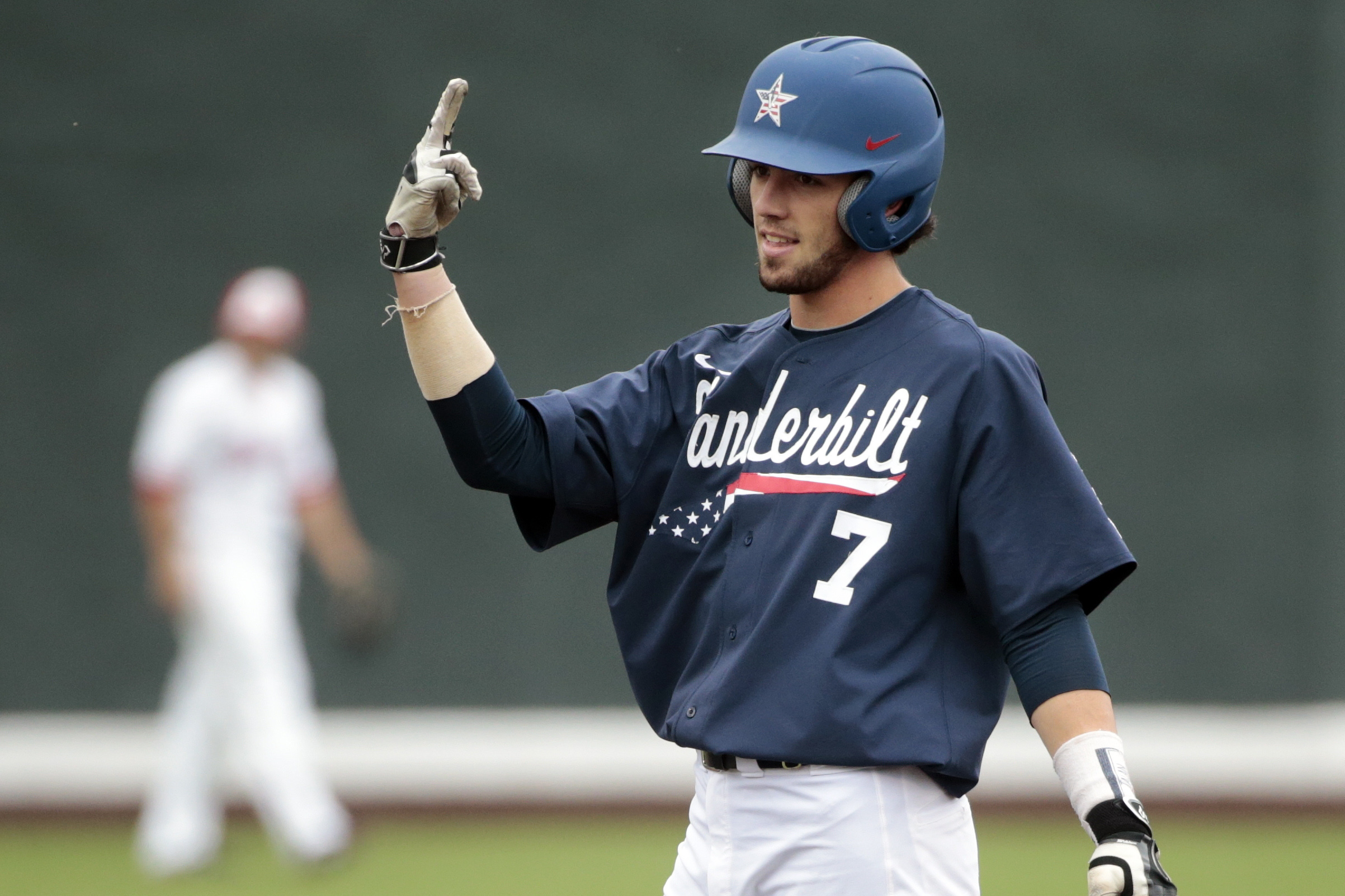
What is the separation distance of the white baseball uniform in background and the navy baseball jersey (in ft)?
13.0

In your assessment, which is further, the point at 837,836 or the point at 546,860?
the point at 546,860

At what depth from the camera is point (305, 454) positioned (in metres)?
7.10

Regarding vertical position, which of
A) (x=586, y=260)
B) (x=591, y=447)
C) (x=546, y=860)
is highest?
(x=591, y=447)

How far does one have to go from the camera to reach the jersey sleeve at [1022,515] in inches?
104

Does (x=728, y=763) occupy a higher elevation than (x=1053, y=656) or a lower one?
lower

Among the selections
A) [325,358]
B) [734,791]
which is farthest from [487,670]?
[734,791]

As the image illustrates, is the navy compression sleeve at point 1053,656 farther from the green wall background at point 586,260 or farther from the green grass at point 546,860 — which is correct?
the green wall background at point 586,260

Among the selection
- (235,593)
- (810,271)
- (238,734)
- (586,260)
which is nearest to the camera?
(810,271)

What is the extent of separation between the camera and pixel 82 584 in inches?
355

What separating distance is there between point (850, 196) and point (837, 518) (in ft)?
1.71

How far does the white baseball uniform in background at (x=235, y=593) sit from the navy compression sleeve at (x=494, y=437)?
3947 mm

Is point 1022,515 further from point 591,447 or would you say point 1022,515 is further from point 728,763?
point 591,447

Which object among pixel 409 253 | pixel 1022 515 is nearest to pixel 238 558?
pixel 409 253

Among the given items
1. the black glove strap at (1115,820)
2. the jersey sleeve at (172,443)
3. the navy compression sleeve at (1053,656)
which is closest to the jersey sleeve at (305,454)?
the jersey sleeve at (172,443)
